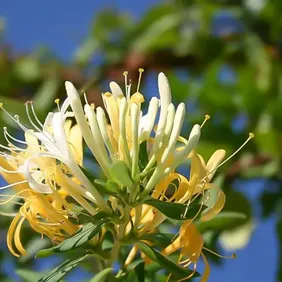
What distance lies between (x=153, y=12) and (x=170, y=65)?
0.47ft

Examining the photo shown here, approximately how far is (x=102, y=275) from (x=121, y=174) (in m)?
0.09

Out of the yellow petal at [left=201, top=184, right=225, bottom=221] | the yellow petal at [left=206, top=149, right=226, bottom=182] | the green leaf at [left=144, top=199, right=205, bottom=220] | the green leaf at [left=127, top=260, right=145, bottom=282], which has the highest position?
the green leaf at [left=144, top=199, right=205, bottom=220]

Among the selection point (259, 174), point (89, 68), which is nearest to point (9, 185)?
point (259, 174)

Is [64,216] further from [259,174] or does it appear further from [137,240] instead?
[259,174]

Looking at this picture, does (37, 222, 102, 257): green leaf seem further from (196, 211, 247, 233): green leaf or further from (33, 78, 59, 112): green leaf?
(33, 78, 59, 112): green leaf

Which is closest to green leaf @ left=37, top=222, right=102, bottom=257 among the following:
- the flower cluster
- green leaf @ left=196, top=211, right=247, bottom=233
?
the flower cluster

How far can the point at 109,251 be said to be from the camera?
0.64 meters

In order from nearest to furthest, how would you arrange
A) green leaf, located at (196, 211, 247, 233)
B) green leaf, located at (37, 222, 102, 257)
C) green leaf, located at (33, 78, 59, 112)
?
green leaf, located at (37, 222, 102, 257)
green leaf, located at (196, 211, 247, 233)
green leaf, located at (33, 78, 59, 112)

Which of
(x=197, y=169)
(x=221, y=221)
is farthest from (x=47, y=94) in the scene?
(x=197, y=169)

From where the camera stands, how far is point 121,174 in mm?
568

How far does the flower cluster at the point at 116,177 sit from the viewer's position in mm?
587

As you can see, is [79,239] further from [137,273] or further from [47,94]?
[47,94]

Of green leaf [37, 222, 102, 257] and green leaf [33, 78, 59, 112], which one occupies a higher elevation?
green leaf [37, 222, 102, 257]

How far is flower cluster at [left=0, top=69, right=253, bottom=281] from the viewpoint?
587mm
